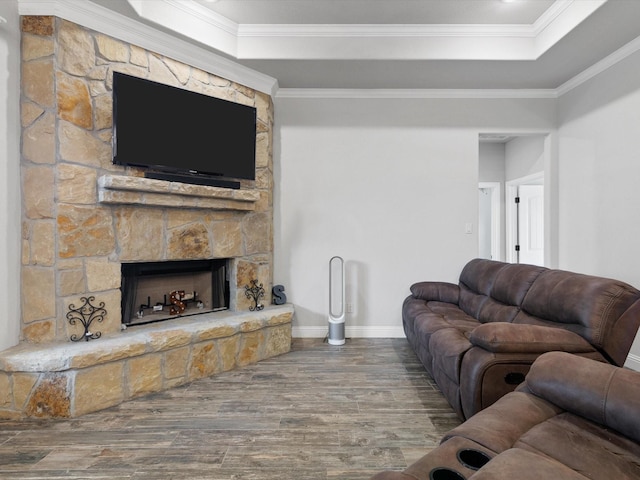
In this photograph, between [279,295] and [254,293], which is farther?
[279,295]

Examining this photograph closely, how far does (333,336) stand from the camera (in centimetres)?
373

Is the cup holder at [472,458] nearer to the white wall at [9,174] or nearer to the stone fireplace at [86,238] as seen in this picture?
the stone fireplace at [86,238]

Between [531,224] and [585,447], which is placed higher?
[531,224]

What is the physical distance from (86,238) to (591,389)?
3.01 m

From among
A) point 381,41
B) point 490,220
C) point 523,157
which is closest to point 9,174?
point 381,41

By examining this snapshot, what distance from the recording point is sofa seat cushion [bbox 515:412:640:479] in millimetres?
1026

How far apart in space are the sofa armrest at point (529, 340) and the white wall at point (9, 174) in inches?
117

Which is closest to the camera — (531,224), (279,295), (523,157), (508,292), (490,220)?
(508,292)

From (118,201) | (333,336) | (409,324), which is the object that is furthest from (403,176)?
(118,201)

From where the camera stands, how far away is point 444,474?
3.41ft

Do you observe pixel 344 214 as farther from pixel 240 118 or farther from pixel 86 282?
pixel 86 282

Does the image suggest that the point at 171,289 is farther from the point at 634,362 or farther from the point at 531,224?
the point at 531,224

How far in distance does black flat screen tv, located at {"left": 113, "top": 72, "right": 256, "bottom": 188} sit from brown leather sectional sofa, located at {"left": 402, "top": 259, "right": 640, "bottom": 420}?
228 cm

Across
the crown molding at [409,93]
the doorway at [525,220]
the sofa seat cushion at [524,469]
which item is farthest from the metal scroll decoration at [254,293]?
the doorway at [525,220]
